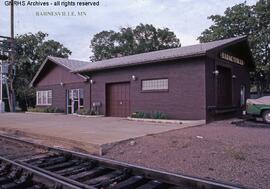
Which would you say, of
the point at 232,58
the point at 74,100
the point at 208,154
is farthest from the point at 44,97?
the point at 208,154

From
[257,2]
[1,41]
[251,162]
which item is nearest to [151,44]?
[257,2]

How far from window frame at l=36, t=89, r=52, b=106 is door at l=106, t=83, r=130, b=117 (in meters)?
8.80

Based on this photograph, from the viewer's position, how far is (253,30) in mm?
31094

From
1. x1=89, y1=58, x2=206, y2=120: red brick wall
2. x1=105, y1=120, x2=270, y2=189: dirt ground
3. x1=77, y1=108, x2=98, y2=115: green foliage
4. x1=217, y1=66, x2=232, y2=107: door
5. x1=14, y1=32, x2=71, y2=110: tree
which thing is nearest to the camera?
x1=105, y1=120, x2=270, y2=189: dirt ground

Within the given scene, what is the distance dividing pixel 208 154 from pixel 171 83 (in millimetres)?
9814

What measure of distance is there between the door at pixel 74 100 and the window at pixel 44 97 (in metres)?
3.20

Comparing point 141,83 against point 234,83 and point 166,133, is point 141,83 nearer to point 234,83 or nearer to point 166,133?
point 234,83

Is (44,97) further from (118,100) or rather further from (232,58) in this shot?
(232,58)

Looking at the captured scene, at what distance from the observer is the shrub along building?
1705 cm

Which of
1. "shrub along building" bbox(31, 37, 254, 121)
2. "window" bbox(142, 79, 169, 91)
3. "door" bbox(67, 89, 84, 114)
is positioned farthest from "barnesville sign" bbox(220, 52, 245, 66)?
"door" bbox(67, 89, 84, 114)

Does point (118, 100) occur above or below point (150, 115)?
above

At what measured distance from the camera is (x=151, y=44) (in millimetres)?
57719

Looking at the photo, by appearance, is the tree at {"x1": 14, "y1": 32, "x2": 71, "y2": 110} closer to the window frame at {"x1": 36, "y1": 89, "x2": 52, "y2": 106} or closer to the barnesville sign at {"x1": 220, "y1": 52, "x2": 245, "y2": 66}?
the window frame at {"x1": 36, "y1": 89, "x2": 52, "y2": 106}

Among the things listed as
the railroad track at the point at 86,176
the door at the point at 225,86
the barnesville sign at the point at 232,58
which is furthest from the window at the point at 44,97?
the railroad track at the point at 86,176
